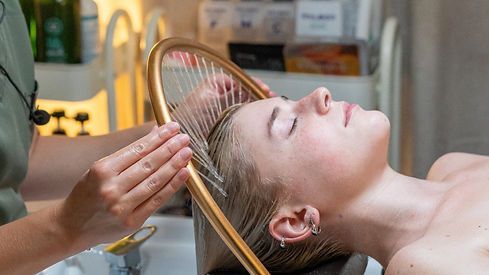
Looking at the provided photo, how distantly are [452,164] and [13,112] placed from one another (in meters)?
0.84

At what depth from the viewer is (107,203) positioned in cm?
Result: 102

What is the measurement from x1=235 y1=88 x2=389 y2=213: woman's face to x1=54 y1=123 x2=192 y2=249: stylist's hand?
264mm

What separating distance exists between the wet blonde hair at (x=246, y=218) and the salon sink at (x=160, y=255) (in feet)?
0.74

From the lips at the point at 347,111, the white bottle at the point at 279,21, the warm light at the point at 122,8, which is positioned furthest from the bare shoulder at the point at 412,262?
the warm light at the point at 122,8

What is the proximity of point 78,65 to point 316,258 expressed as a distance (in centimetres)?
84

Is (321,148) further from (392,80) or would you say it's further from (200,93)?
(392,80)

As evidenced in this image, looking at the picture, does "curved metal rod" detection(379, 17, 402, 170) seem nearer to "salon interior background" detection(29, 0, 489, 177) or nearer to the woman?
"salon interior background" detection(29, 0, 489, 177)

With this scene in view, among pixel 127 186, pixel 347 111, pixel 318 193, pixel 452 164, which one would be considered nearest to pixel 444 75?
pixel 452 164

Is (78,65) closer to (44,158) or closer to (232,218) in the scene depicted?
(44,158)

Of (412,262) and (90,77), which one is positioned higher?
(90,77)

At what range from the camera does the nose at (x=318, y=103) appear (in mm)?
1303

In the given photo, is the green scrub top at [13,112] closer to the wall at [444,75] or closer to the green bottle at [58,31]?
the green bottle at [58,31]

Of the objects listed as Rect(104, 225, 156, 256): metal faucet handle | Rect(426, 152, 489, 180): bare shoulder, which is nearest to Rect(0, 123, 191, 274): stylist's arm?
Rect(104, 225, 156, 256): metal faucet handle

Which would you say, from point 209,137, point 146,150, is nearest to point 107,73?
point 209,137
